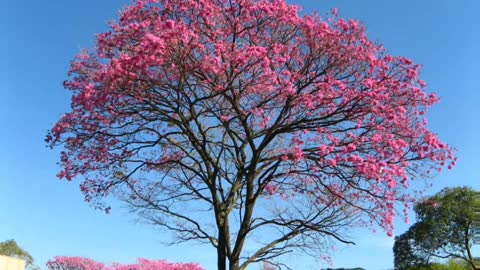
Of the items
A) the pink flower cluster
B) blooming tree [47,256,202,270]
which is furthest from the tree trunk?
blooming tree [47,256,202,270]

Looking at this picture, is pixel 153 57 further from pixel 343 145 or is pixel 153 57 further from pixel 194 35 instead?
pixel 343 145

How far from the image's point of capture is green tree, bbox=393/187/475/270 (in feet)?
81.2

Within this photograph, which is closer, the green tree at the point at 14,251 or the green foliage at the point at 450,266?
the green foliage at the point at 450,266

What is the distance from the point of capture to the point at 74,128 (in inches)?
335

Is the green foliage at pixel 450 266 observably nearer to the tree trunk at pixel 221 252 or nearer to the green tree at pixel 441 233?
the green tree at pixel 441 233

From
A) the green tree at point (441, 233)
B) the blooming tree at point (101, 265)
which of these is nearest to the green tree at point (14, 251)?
the blooming tree at point (101, 265)

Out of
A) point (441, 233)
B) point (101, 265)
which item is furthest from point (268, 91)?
point (441, 233)

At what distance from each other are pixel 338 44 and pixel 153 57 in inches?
114

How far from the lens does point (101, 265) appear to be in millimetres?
20250

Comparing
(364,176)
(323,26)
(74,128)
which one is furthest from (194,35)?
(364,176)

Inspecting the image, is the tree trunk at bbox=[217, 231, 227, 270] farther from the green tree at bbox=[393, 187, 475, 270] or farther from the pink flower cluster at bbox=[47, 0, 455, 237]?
the green tree at bbox=[393, 187, 475, 270]

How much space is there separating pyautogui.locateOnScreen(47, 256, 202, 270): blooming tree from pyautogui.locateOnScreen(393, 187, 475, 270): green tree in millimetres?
13092

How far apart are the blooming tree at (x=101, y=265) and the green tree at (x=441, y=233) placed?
13.1 meters

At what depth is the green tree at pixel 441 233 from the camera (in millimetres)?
24750
